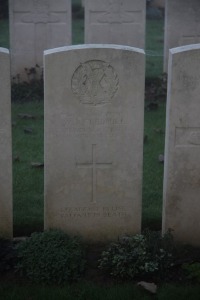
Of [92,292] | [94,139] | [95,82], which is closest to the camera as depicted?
[92,292]

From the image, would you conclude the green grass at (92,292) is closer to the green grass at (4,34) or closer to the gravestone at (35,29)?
the gravestone at (35,29)

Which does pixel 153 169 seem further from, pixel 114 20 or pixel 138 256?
pixel 114 20

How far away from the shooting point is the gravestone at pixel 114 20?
12.6 m

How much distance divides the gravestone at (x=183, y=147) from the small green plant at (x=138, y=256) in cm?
34

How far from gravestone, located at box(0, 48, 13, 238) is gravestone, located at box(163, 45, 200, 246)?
141cm

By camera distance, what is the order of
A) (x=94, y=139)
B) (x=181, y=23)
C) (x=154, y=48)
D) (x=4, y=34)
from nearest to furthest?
(x=94, y=139)
(x=181, y=23)
(x=154, y=48)
(x=4, y=34)

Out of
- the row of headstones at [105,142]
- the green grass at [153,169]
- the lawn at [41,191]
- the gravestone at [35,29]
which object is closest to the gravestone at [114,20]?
the gravestone at [35,29]

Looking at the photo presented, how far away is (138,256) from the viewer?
5.93 m

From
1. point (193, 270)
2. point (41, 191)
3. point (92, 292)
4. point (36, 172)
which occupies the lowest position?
point (92, 292)

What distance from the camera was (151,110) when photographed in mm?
11102

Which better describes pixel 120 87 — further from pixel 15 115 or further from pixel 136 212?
pixel 15 115

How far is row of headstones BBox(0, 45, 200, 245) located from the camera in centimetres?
613

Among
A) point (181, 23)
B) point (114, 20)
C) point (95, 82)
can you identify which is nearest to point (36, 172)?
point (95, 82)

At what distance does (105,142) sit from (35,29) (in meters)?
6.79
